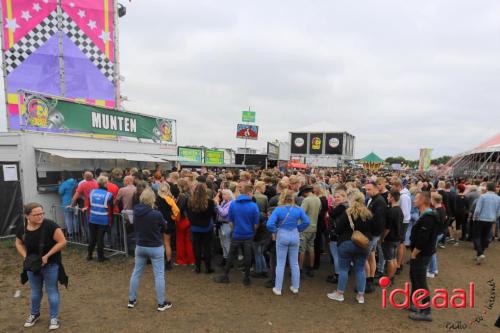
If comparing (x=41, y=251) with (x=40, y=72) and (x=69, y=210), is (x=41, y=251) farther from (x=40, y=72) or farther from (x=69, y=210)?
(x=40, y=72)

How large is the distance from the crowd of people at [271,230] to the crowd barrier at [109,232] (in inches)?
2.8

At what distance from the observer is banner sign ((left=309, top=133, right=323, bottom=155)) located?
152ft

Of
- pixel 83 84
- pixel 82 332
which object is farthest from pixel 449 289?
pixel 83 84

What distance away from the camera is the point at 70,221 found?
21.7 ft

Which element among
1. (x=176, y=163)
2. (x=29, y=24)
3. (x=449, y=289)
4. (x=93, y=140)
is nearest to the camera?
(x=449, y=289)

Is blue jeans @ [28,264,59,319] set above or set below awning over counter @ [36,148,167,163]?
below

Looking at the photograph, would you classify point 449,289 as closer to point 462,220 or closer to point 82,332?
point 462,220

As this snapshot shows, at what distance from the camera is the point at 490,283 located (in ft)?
16.0

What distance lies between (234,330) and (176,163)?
1018cm

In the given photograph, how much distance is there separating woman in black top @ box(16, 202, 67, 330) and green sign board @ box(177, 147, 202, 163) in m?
12.3

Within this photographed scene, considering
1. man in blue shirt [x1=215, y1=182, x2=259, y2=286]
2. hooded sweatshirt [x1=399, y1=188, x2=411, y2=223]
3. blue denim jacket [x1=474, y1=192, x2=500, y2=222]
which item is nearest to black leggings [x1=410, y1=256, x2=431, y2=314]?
hooded sweatshirt [x1=399, y1=188, x2=411, y2=223]

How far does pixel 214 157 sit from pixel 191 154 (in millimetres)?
2963

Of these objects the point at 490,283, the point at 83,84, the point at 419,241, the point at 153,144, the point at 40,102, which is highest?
the point at 83,84

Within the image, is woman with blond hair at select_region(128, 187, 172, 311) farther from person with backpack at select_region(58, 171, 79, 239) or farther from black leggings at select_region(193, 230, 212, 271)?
person with backpack at select_region(58, 171, 79, 239)
